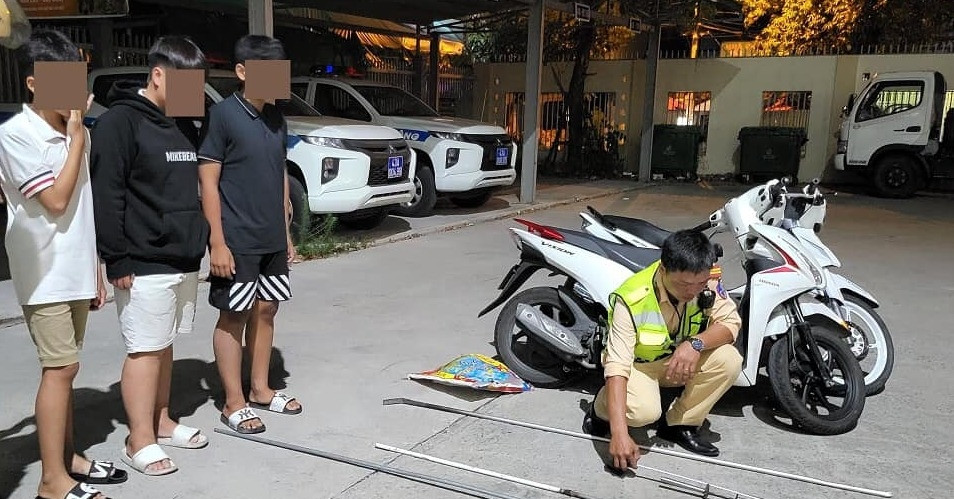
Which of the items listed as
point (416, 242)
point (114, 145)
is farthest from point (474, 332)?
point (416, 242)

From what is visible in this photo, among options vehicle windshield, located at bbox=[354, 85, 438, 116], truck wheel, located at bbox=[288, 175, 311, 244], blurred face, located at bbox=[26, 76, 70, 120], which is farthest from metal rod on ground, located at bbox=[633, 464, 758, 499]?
Result: vehicle windshield, located at bbox=[354, 85, 438, 116]

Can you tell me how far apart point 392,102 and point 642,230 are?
7.24 metres

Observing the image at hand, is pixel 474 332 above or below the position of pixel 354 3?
below

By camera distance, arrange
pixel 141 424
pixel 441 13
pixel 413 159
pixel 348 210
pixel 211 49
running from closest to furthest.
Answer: pixel 141 424 → pixel 348 210 → pixel 413 159 → pixel 211 49 → pixel 441 13

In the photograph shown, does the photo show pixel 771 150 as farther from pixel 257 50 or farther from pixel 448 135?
pixel 257 50

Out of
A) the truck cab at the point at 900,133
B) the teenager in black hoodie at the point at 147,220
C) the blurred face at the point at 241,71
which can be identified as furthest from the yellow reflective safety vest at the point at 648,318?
the truck cab at the point at 900,133

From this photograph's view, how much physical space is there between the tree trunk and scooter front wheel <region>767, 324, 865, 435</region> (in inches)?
529

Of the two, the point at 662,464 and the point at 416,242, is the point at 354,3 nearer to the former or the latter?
the point at 416,242

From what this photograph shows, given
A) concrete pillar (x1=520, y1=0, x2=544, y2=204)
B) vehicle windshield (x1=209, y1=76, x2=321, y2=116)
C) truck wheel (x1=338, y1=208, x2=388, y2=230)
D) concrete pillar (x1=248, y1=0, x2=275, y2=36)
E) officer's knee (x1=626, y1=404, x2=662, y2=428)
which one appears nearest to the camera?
officer's knee (x1=626, y1=404, x2=662, y2=428)

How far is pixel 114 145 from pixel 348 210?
5291 mm

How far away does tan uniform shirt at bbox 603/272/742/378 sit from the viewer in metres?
3.27

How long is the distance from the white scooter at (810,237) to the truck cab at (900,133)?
35.7 feet

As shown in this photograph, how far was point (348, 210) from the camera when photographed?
8.25 m

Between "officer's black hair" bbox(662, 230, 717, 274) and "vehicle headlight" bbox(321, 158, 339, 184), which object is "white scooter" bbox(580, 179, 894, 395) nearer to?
"officer's black hair" bbox(662, 230, 717, 274)
